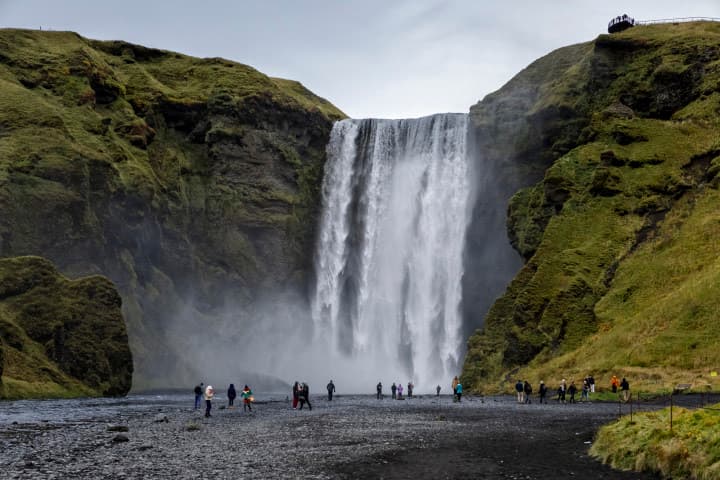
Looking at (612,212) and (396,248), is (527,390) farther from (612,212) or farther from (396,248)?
(396,248)

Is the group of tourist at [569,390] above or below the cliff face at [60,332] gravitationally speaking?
below

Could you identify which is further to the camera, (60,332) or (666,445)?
(60,332)

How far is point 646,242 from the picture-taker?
213ft

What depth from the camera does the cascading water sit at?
87875 millimetres

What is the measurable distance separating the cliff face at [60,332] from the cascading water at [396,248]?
32.8 meters

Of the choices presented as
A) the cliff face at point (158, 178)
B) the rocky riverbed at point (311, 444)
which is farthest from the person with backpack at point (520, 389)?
the cliff face at point (158, 178)

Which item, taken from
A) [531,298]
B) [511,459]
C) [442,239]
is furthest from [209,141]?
[511,459]

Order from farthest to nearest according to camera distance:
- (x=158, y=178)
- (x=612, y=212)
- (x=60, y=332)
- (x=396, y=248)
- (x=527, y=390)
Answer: (x=158, y=178), (x=396, y=248), (x=612, y=212), (x=60, y=332), (x=527, y=390)

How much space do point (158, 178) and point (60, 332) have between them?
1535 inches

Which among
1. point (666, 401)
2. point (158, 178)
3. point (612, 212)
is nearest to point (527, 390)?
point (666, 401)

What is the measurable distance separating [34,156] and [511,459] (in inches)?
3033

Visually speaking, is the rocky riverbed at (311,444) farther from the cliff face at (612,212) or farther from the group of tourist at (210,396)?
the cliff face at (612,212)

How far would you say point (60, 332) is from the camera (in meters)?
65.2

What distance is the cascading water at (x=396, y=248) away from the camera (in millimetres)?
87875
